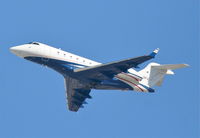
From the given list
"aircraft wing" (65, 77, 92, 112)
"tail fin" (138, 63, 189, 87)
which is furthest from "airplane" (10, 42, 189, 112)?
"aircraft wing" (65, 77, 92, 112)

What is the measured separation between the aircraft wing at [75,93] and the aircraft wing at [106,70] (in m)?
3.24

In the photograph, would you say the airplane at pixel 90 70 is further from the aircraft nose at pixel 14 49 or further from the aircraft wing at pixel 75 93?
the aircraft wing at pixel 75 93

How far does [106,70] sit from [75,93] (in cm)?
1016

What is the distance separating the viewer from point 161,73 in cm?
6569

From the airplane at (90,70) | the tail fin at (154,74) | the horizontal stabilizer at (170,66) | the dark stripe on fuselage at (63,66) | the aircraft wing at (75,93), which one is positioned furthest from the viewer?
the aircraft wing at (75,93)

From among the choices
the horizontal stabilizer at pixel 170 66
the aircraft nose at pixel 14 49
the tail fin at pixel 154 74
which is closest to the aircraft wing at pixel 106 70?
the horizontal stabilizer at pixel 170 66

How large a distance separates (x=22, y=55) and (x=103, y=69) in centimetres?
1061

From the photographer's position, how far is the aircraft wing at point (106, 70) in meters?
58.9

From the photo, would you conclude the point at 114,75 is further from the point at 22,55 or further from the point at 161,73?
the point at 22,55

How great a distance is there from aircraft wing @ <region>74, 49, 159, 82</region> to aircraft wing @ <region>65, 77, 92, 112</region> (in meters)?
3.24

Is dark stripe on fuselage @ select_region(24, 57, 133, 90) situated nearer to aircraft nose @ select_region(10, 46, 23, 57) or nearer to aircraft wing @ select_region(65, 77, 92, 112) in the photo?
aircraft nose @ select_region(10, 46, 23, 57)

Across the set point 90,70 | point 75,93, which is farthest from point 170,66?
point 75,93

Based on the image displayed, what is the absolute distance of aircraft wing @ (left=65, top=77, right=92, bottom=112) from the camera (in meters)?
66.0

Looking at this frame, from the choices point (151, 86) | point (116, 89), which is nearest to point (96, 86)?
point (116, 89)
